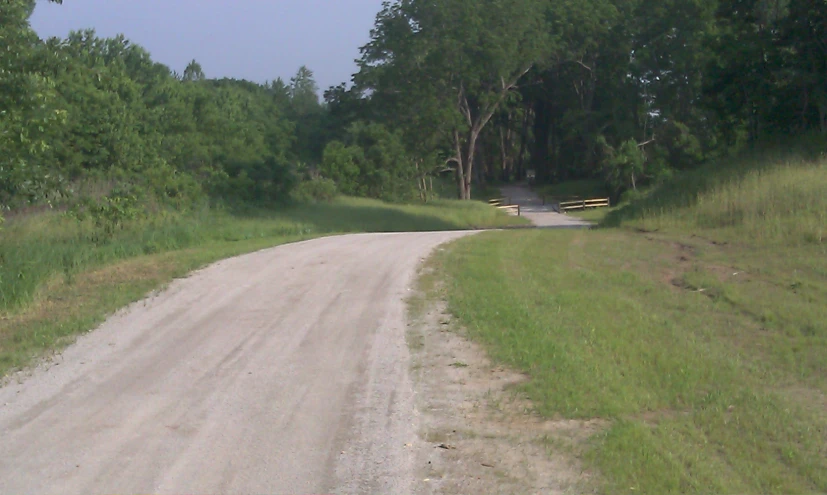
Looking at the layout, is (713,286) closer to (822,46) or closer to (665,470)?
(665,470)

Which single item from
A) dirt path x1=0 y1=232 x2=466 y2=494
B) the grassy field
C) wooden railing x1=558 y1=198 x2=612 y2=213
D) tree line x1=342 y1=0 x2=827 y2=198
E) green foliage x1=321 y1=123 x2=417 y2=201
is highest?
tree line x1=342 y1=0 x2=827 y2=198

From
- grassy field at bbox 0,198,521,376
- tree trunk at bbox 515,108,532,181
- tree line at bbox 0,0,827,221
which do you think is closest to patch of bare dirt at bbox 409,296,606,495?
grassy field at bbox 0,198,521,376

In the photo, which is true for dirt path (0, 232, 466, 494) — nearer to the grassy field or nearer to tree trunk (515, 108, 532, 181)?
the grassy field

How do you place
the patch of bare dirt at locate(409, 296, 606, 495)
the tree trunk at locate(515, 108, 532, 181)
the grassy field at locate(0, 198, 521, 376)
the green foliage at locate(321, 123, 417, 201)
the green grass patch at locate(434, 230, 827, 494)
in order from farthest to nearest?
the tree trunk at locate(515, 108, 532, 181)
the green foliage at locate(321, 123, 417, 201)
the grassy field at locate(0, 198, 521, 376)
the green grass patch at locate(434, 230, 827, 494)
the patch of bare dirt at locate(409, 296, 606, 495)

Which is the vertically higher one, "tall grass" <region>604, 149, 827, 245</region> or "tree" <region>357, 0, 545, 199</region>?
"tree" <region>357, 0, 545, 199</region>

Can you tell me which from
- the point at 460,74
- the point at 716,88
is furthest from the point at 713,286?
the point at 460,74

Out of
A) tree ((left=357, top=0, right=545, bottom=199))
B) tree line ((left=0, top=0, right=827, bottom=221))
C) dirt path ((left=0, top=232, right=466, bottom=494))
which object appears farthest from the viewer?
tree ((left=357, top=0, right=545, bottom=199))

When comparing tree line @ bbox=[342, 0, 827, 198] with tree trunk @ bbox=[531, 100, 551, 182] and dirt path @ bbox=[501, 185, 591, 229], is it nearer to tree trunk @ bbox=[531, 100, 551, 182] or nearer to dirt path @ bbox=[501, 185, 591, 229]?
dirt path @ bbox=[501, 185, 591, 229]

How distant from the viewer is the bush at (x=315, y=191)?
4134 cm

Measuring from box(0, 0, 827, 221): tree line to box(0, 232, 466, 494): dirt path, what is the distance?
547 centimetres

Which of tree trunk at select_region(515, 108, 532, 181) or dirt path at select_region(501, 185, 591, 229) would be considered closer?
dirt path at select_region(501, 185, 591, 229)

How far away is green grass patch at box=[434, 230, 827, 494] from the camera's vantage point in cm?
682

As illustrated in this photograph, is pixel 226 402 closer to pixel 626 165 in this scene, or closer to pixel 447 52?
pixel 447 52

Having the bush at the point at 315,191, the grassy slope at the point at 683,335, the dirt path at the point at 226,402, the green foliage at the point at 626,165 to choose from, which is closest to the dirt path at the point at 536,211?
the green foliage at the point at 626,165
